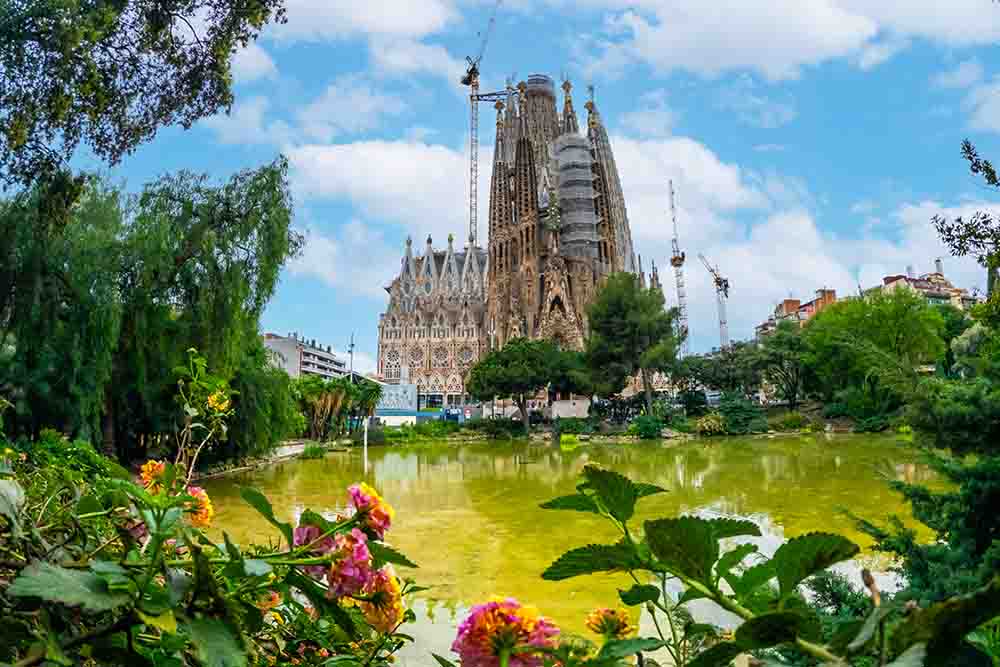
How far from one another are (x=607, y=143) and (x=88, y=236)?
4731 cm

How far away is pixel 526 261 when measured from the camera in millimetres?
47156

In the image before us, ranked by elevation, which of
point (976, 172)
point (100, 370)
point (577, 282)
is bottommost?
point (100, 370)

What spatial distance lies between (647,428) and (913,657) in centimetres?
2608

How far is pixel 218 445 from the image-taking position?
11547mm

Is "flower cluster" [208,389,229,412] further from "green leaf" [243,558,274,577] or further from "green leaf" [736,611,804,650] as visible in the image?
"green leaf" [736,611,804,650]

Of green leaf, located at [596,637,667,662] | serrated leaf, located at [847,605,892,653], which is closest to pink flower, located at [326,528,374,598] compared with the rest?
green leaf, located at [596,637,667,662]

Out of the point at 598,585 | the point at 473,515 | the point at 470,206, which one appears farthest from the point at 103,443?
the point at 470,206

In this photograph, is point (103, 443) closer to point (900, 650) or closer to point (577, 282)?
point (900, 650)

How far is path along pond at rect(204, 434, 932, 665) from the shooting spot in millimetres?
4047

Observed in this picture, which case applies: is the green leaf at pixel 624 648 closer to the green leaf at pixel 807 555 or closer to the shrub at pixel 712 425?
the green leaf at pixel 807 555

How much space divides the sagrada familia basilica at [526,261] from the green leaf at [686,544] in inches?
1697

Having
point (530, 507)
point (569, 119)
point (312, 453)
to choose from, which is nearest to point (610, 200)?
point (569, 119)

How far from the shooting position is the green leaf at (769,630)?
49 centimetres

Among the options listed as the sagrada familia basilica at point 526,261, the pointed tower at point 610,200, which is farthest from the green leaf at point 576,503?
the pointed tower at point 610,200
